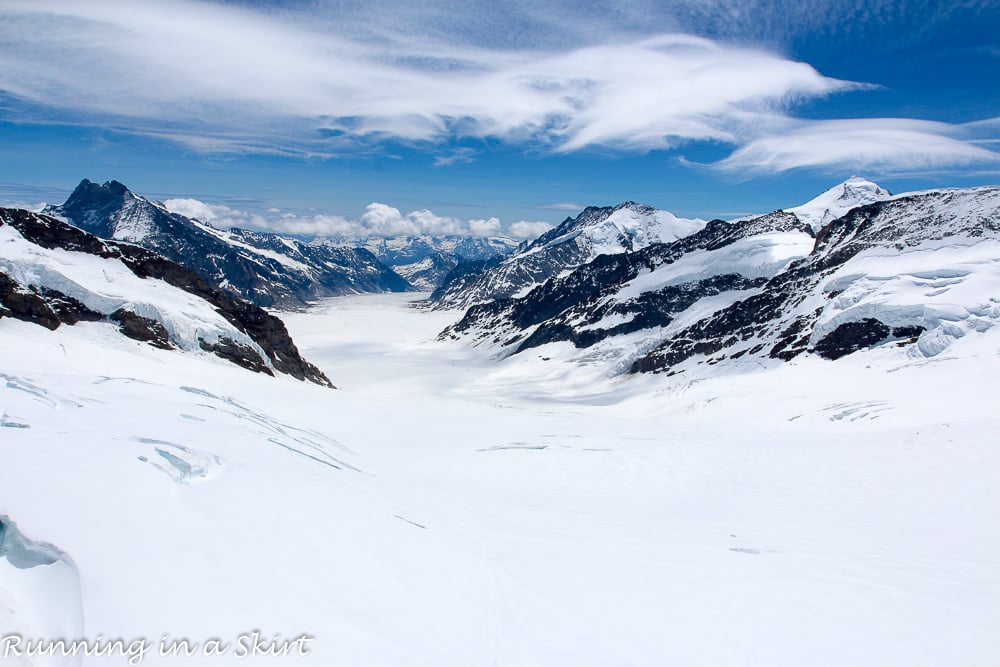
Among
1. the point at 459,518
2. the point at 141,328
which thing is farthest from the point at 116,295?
the point at 459,518

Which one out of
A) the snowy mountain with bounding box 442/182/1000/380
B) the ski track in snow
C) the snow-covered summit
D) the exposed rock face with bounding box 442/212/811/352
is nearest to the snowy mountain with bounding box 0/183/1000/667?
the ski track in snow

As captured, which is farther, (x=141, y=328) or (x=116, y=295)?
(x=116, y=295)

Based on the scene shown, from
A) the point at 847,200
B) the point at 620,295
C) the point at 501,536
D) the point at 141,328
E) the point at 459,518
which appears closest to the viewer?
the point at 501,536

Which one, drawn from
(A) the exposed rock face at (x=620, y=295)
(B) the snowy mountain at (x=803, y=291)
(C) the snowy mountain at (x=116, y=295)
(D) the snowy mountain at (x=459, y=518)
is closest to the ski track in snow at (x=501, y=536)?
(D) the snowy mountain at (x=459, y=518)

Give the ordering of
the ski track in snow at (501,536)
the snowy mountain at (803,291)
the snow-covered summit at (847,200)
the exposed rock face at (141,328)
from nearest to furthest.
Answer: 1. the ski track in snow at (501,536)
2. the exposed rock face at (141,328)
3. the snowy mountain at (803,291)
4. the snow-covered summit at (847,200)

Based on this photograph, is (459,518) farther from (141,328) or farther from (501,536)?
(141,328)

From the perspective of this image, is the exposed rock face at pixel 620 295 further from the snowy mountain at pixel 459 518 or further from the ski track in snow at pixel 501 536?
the ski track in snow at pixel 501 536
